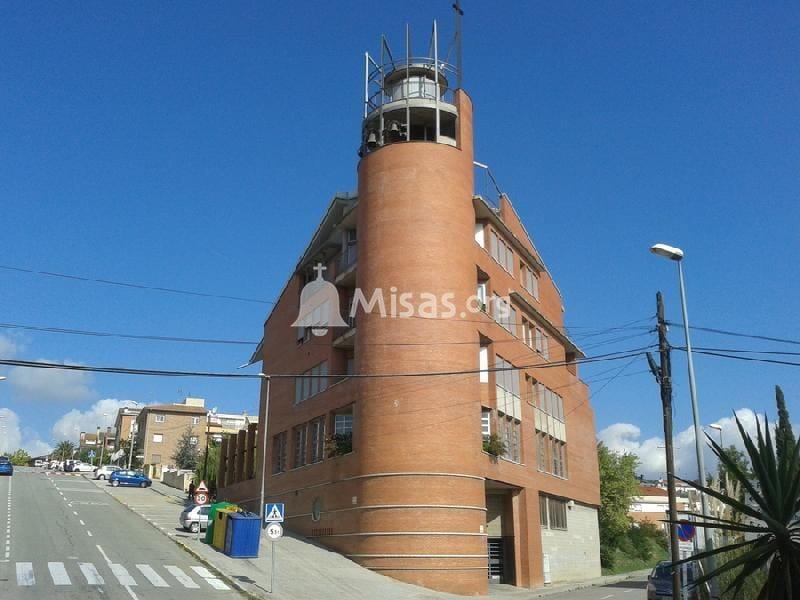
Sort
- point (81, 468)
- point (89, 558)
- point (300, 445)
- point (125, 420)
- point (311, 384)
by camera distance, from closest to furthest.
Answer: point (89, 558)
point (311, 384)
point (300, 445)
point (81, 468)
point (125, 420)

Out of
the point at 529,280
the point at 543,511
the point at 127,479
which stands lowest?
the point at 543,511

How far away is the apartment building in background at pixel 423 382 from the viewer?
96.0 feet

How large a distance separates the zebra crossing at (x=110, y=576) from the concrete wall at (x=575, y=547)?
19.0m

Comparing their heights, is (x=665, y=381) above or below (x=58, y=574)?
above

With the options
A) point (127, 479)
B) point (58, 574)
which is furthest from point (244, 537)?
point (127, 479)

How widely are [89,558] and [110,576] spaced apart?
12.9ft

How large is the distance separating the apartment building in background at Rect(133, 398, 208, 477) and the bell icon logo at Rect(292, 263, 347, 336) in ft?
214

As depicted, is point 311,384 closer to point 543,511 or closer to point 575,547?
point 543,511

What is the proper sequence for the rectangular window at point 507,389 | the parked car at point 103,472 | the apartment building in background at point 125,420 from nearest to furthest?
the rectangular window at point 507,389 → the parked car at point 103,472 → the apartment building in background at point 125,420

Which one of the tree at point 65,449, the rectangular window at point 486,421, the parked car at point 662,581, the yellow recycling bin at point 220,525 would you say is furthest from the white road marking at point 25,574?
the tree at point 65,449

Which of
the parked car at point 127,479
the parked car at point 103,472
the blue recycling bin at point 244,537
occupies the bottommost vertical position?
the blue recycling bin at point 244,537

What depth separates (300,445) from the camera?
131ft

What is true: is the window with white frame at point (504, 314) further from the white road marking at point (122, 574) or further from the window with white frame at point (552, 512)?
the white road marking at point (122, 574)

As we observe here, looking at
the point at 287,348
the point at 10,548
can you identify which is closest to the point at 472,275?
the point at 287,348
